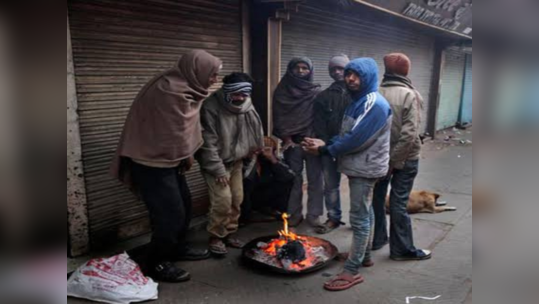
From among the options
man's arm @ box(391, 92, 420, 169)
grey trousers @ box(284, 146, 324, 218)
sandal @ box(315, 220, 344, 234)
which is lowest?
sandal @ box(315, 220, 344, 234)

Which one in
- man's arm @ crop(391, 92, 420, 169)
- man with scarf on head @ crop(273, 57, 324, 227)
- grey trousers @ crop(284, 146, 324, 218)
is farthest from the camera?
grey trousers @ crop(284, 146, 324, 218)

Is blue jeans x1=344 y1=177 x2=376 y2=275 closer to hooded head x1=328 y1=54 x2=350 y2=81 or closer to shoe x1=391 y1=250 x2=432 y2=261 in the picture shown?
shoe x1=391 y1=250 x2=432 y2=261

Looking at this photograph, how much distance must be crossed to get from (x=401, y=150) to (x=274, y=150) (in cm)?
173

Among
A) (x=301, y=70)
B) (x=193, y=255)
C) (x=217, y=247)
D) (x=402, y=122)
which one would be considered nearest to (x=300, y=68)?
(x=301, y=70)

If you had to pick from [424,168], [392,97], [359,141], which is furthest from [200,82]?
[424,168]

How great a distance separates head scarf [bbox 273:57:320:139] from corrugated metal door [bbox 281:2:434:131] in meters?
1.37

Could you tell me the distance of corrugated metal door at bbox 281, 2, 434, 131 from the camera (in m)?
6.44

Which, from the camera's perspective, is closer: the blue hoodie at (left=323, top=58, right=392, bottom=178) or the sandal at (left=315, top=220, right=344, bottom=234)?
the blue hoodie at (left=323, top=58, right=392, bottom=178)

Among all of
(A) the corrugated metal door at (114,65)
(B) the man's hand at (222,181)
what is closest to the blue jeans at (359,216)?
(B) the man's hand at (222,181)

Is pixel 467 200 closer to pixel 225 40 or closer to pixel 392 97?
pixel 392 97

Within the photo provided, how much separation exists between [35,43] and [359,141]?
2.97 m

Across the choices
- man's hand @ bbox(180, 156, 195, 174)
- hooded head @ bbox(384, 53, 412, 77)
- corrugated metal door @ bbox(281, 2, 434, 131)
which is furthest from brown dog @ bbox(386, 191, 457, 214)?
man's hand @ bbox(180, 156, 195, 174)

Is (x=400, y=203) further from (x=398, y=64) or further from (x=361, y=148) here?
(x=398, y=64)

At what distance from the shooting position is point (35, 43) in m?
0.75
